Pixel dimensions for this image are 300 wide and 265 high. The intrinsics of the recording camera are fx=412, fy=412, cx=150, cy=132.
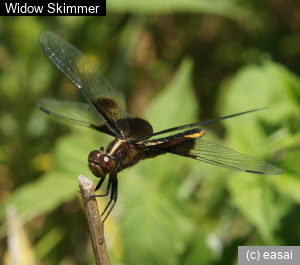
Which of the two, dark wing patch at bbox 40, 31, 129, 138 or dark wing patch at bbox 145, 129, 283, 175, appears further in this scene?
dark wing patch at bbox 40, 31, 129, 138

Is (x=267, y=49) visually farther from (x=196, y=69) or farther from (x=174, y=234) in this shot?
(x=174, y=234)

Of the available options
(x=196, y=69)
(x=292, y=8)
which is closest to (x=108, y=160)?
(x=196, y=69)

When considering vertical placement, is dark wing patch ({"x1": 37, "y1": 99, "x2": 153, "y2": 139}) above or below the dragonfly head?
above

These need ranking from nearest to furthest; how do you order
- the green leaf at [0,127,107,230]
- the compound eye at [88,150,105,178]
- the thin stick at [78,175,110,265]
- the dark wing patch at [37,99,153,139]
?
the thin stick at [78,175,110,265] < the compound eye at [88,150,105,178] < the dark wing patch at [37,99,153,139] < the green leaf at [0,127,107,230]

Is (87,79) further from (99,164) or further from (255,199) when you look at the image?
(255,199)

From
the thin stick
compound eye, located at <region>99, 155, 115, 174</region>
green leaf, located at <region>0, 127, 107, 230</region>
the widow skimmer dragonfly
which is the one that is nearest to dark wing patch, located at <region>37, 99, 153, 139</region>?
the widow skimmer dragonfly

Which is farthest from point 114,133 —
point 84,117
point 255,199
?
point 255,199

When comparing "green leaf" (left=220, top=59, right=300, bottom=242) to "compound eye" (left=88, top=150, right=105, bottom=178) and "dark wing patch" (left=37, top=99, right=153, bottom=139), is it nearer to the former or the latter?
"dark wing patch" (left=37, top=99, right=153, bottom=139)

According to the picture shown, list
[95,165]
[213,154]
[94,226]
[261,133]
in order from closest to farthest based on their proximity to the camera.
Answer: [94,226], [95,165], [213,154], [261,133]
